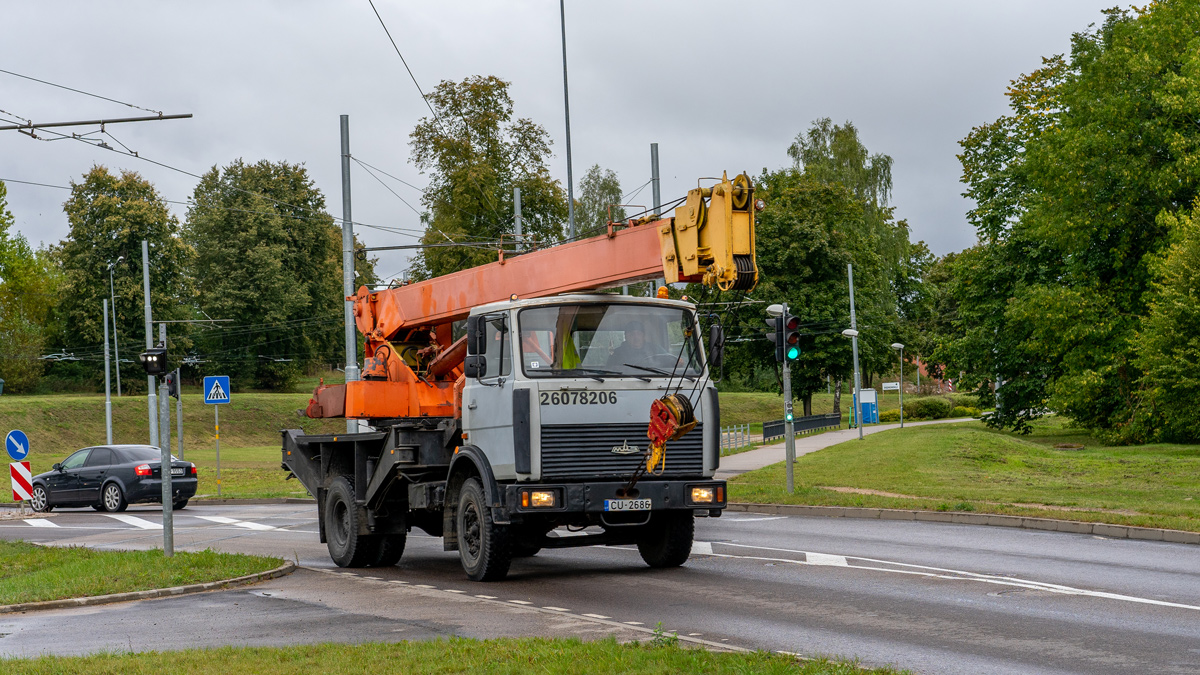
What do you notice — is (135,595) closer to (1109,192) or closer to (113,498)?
(113,498)

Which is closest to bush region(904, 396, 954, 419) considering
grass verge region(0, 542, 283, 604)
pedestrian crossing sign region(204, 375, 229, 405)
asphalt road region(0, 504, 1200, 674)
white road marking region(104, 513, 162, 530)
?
pedestrian crossing sign region(204, 375, 229, 405)

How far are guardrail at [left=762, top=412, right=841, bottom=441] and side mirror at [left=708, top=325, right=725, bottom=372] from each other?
32.9 m

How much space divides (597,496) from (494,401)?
4.72 feet

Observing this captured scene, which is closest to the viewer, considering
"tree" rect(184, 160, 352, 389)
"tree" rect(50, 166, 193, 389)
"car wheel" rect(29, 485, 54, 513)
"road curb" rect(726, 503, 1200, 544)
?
"road curb" rect(726, 503, 1200, 544)

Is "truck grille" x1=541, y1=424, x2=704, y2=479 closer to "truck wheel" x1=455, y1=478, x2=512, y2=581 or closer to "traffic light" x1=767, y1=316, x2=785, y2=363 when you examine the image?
"truck wheel" x1=455, y1=478, x2=512, y2=581

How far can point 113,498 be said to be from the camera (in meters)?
27.1

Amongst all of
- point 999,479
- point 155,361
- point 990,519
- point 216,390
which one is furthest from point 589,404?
point 216,390

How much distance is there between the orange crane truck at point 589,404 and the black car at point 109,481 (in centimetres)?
1548

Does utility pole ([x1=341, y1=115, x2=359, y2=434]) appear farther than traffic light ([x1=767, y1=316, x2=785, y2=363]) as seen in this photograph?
Yes

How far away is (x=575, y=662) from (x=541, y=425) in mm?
4610

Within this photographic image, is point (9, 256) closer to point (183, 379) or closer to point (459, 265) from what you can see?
point (183, 379)

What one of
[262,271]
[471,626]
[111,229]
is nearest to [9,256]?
[111,229]

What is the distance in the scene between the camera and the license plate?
37.6ft

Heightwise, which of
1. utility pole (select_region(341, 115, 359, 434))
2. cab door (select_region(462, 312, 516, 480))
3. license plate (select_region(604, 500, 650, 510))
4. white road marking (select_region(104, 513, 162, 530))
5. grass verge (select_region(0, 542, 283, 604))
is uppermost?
utility pole (select_region(341, 115, 359, 434))
